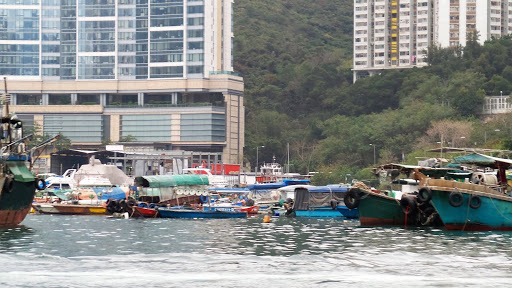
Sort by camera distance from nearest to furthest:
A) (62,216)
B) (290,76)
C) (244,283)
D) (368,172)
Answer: (244,283), (62,216), (368,172), (290,76)

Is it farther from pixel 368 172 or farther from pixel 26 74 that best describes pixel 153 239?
pixel 26 74

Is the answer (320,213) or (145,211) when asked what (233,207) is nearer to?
(320,213)

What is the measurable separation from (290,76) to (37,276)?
15595 centimetres

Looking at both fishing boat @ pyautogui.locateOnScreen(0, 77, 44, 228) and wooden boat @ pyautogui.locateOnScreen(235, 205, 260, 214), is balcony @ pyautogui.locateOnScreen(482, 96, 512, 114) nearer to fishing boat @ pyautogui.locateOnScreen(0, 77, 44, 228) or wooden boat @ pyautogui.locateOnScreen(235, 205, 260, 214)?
wooden boat @ pyautogui.locateOnScreen(235, 205, 260, 214)

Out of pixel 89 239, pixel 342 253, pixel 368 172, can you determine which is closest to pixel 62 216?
pixel 89 239

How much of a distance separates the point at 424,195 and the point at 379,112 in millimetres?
116097

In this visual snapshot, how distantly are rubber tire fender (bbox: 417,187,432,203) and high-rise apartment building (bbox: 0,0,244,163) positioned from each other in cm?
11156

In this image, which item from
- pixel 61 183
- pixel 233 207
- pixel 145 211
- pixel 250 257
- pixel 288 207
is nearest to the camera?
pixel 250 257

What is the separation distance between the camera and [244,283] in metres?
42.8

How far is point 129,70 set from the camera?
182250 mm

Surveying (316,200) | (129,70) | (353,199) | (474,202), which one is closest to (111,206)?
(316,200)

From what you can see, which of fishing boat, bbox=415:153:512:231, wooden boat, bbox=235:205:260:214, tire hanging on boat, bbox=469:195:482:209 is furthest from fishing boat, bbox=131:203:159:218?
tire hanging on boat, bbox=469:195:482:209

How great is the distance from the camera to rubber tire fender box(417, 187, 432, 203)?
6688cm

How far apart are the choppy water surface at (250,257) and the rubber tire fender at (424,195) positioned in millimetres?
2008
